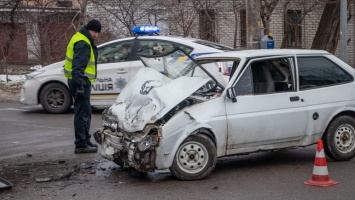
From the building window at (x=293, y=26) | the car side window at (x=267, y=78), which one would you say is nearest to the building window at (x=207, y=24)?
the building window at (x=293, y=26)

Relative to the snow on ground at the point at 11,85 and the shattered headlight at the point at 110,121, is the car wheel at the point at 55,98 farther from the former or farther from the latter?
the shattered headlight at the point at 110,121

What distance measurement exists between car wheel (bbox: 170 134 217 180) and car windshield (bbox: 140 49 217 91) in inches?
31.7

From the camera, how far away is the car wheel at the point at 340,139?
856cm

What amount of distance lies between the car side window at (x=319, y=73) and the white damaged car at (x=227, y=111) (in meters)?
0.01

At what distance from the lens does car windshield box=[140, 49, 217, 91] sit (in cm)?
812

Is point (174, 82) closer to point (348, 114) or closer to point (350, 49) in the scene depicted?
point (348, 114)

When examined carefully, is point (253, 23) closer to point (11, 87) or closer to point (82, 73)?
point (82, 73)

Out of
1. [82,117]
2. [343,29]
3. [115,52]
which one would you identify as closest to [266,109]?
[82,117]

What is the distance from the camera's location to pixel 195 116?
302 inches

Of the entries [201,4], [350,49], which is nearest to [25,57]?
[201,4]

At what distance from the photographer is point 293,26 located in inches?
898

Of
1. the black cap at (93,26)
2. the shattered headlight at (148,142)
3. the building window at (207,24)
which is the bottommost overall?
the shattered headlight at (148,142)

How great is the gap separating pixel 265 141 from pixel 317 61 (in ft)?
4.77

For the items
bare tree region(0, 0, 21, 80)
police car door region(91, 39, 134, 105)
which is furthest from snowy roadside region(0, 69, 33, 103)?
police car door region(91, 39, 134, 105)
